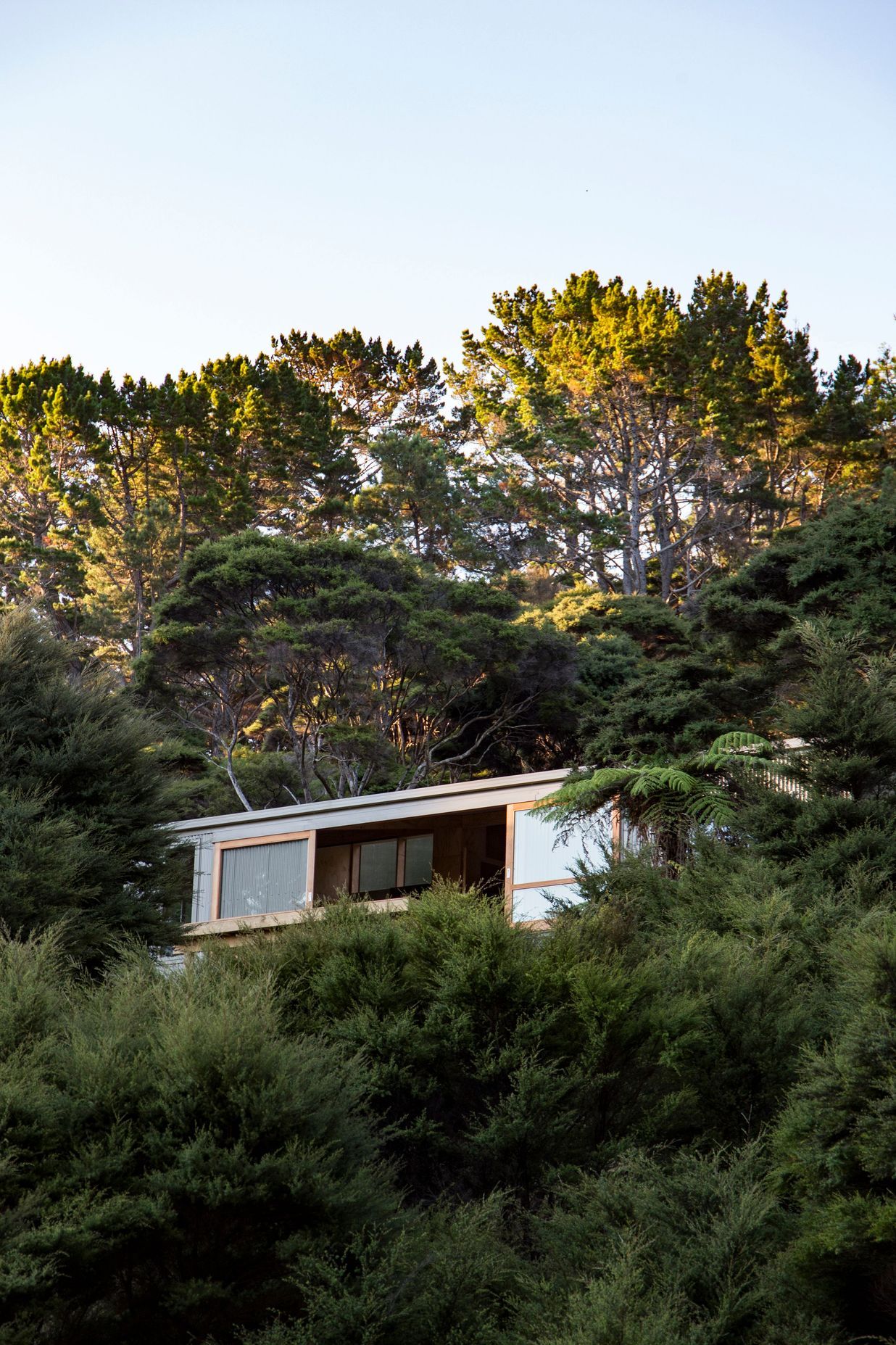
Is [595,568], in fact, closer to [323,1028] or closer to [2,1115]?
[323,1028]

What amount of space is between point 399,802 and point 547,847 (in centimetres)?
272

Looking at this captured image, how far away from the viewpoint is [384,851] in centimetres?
2217

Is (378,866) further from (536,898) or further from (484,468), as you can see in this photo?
(484,468)

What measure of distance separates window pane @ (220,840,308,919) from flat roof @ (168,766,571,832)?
1.25ft

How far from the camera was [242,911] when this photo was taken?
20.8 metres

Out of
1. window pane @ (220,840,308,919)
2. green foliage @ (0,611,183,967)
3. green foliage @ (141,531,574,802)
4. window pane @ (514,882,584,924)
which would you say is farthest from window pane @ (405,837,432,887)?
green foliage @ (0,611,183,967)

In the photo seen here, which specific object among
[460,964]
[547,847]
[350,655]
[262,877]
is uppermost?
[350,655]

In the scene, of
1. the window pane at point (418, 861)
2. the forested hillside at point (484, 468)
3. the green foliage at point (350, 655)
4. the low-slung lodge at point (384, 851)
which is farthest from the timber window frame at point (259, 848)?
the forested hillside at point (484, 468)

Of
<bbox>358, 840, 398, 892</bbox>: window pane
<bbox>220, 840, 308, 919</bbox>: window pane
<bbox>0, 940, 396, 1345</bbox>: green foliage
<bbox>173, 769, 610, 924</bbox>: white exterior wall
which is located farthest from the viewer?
<bbox>358, 840, 398, 892</bbox>: window pane

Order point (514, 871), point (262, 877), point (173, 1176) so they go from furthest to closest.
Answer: point (262, 877) < point (514, 871) < point (173, 1176)

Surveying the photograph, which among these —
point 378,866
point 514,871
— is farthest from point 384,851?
point 514,871

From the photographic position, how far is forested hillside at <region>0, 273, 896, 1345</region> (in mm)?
7617

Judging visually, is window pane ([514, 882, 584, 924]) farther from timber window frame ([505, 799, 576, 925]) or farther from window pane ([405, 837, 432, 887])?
window pane ([405, 837, 432, 887])

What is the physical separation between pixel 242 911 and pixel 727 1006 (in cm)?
1139
